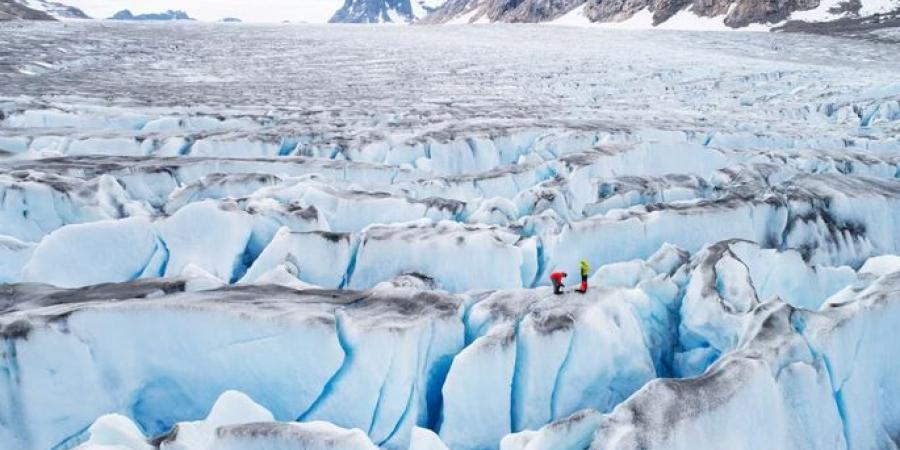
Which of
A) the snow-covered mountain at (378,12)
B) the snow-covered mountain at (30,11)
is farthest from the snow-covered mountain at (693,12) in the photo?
the snow-covered mountain at (378,12)

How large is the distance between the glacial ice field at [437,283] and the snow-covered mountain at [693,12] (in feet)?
158

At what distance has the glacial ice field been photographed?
4.42 m

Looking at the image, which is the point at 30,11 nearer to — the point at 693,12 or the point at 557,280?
the point at 693,12

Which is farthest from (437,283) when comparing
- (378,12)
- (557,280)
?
(378,12)

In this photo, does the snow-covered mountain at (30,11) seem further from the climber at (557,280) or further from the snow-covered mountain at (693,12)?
the climber at (557,280)

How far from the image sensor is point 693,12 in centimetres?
5909

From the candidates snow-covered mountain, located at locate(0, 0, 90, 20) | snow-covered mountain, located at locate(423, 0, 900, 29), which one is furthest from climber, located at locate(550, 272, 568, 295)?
snow-covered mountain, located at locate(0, 0, 90, 20)

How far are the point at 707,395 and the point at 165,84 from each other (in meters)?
19.0

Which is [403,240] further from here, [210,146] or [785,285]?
[210,146]

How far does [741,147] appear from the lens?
1184cm

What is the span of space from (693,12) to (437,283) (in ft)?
203

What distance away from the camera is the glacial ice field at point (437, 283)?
14.5 ft

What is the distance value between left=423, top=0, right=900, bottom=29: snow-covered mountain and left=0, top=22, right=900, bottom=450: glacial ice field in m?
48.1

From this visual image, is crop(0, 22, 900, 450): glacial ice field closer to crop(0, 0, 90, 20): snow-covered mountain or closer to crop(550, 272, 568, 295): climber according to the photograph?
crop(550, 272, 568, 295): climber
